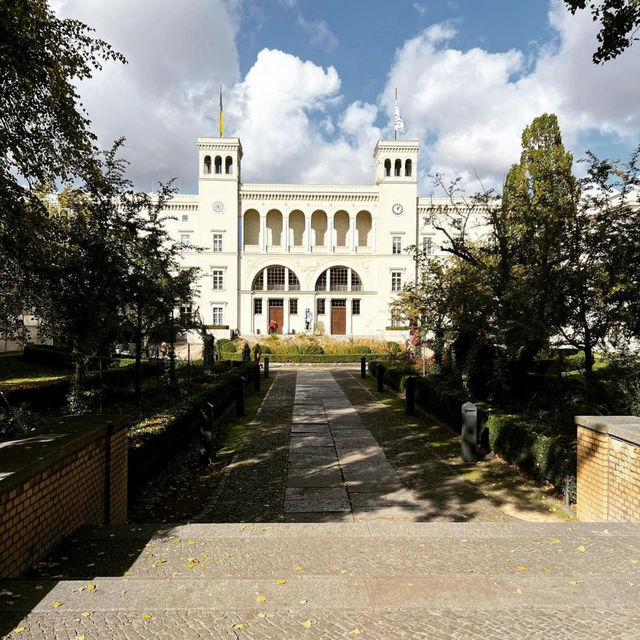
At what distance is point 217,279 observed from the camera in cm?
4566

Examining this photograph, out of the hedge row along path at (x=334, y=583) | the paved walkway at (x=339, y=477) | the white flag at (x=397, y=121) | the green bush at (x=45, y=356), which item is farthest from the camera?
the white flag at (x=397, y=121)

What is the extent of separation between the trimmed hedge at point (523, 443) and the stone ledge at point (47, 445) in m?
5.79

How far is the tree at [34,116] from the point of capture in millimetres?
7594

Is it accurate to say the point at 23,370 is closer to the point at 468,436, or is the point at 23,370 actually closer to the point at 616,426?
the point at 468,436

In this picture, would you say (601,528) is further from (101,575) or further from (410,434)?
(410,434)

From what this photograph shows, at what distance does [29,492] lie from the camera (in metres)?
3.68

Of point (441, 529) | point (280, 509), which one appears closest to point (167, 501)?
point (280, 509)

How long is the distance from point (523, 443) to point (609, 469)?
275cm

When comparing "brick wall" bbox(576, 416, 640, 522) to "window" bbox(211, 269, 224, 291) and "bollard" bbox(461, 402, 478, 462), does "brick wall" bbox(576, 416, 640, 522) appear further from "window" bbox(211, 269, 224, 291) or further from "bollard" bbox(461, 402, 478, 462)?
"window" bbox(211, 269, 224, 291)

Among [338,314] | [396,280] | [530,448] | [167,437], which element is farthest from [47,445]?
[396,280]

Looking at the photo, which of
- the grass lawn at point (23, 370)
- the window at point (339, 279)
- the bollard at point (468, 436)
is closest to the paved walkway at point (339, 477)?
the bollard at point (468, 436)

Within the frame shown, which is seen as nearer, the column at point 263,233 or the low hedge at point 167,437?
the low hedge at point 167,437

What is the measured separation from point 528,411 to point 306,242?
126ft

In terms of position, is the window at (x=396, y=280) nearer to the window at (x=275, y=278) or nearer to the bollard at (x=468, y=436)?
the window at (x=275, y=278)
